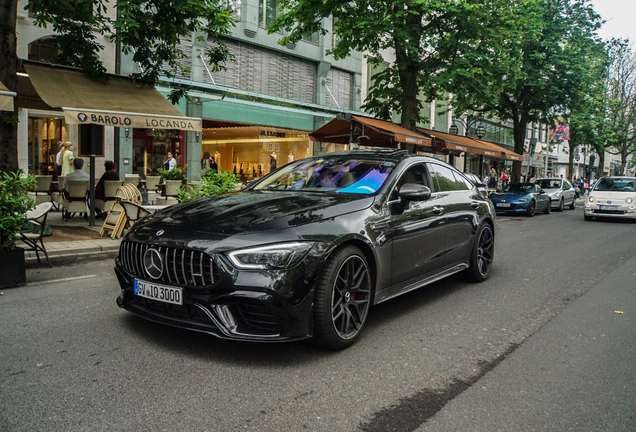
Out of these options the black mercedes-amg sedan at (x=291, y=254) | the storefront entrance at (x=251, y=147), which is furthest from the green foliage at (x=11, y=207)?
the storefront entrance at (x=251, y=147)

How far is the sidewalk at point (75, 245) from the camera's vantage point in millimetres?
8328

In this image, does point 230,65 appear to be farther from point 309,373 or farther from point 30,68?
point 309,373

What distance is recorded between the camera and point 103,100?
11.4 m

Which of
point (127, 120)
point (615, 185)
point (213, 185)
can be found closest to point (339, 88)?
point (615, 185)

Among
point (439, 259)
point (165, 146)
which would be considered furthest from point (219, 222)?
point (165, 146)

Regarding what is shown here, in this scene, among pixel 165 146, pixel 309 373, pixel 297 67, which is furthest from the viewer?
pixel 297 67

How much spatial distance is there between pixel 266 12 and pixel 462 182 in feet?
66.4

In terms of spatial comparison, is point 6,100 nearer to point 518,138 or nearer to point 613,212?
point 613,212

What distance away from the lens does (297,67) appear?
2631 centimetres

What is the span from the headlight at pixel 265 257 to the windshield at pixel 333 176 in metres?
1.37

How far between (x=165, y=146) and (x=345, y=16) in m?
8.81

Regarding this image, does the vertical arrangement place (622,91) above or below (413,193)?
above

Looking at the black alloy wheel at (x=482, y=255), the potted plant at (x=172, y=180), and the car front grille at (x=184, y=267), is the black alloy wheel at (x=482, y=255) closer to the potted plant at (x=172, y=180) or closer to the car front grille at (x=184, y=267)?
the car front grille at (x=184, y=267)

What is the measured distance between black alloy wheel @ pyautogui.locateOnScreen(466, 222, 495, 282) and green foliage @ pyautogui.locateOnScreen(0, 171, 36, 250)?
5.26m
